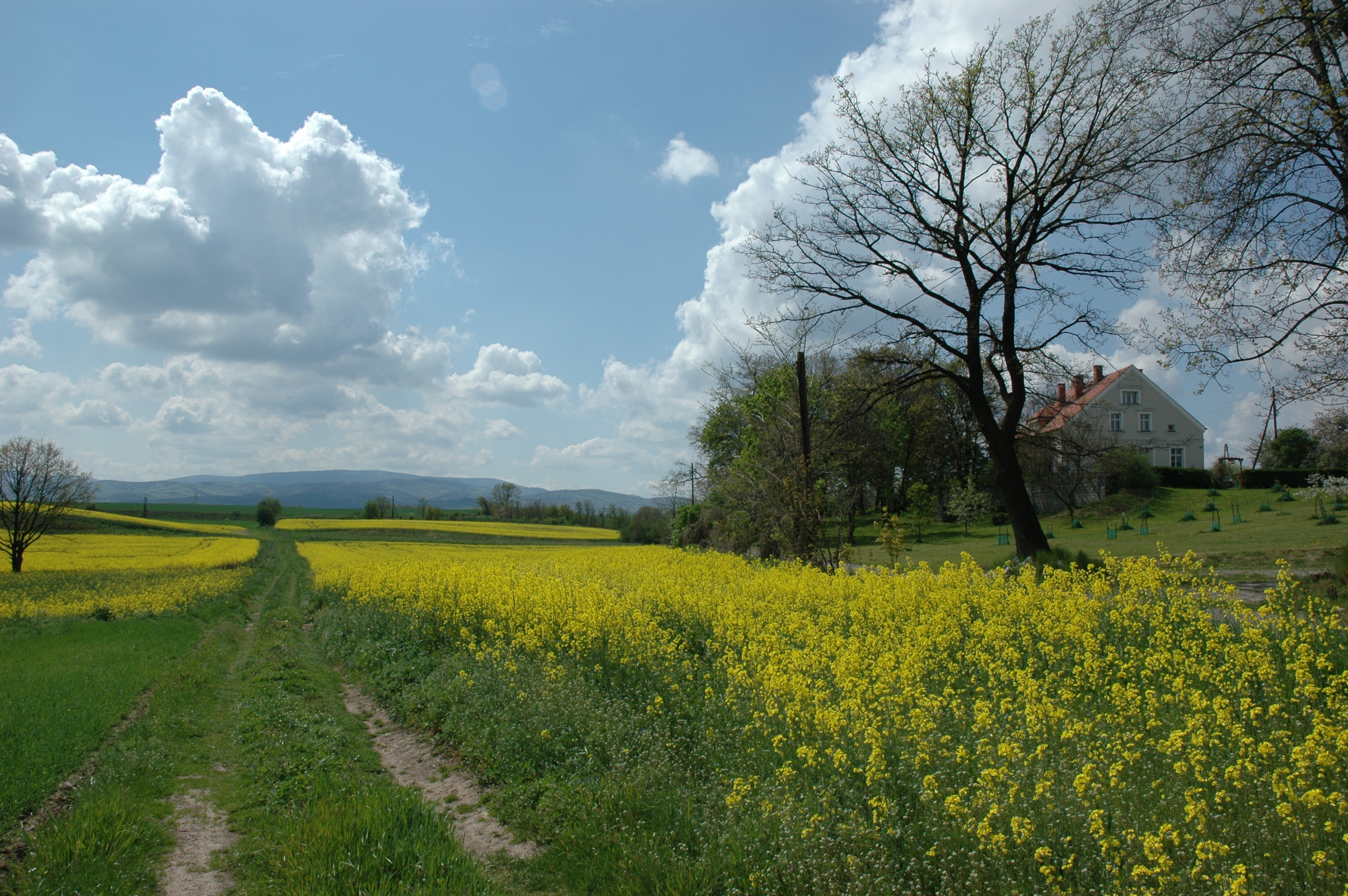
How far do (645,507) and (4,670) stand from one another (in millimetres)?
46832

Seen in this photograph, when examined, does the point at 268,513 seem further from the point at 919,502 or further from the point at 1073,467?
the point at 1073,467

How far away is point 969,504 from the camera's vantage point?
34.3 meters

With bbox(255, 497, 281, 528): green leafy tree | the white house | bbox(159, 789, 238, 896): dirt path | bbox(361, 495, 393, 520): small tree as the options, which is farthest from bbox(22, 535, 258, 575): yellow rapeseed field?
the white house

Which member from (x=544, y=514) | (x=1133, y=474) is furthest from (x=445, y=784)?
(x=544, y=514)

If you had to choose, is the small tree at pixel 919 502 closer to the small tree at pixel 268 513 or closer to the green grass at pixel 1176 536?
the green grass at pixel 1176 536

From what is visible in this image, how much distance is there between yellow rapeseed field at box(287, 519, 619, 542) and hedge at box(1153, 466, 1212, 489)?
38320mm

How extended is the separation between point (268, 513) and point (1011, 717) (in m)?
91.0

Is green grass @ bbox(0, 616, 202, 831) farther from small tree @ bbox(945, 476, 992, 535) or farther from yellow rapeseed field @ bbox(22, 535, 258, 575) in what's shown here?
small tree @ bbox(945, 476, 992, 535)

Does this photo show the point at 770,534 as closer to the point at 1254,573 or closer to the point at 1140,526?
the point at 1254,573

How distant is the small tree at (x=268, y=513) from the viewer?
3115 inches

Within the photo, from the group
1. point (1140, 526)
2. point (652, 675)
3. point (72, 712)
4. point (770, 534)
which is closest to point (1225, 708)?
point (652, 675)

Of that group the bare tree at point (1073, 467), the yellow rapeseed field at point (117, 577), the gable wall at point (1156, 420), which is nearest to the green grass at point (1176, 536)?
the bare tree at point (1073, 467)

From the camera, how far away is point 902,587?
354 inches

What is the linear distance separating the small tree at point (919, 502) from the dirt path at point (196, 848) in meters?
24.6
